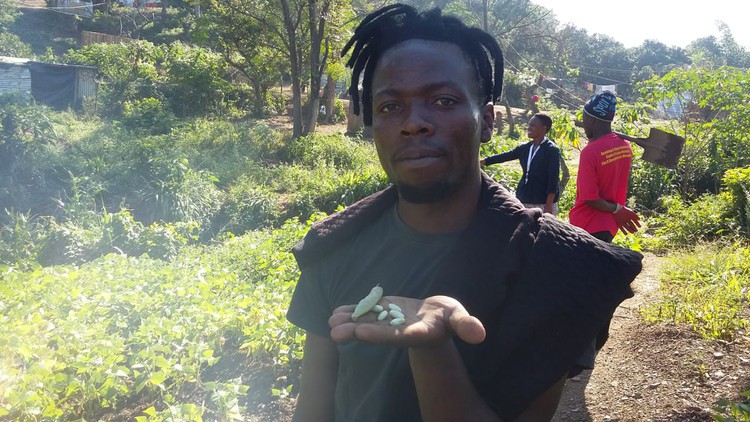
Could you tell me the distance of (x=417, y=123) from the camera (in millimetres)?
1257

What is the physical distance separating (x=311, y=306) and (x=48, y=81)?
19.6 m

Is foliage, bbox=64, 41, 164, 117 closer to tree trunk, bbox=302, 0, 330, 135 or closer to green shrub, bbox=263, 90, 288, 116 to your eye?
green shrub, bbox=263, 90, 288, 116

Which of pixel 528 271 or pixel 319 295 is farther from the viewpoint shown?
pixel 319 295

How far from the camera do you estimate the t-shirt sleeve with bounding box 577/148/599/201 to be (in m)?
3.64

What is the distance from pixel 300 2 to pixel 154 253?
927 cm

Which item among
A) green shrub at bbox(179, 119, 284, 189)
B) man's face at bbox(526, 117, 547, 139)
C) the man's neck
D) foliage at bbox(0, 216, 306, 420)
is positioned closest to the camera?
the man's neck

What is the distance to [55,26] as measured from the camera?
32.9 m

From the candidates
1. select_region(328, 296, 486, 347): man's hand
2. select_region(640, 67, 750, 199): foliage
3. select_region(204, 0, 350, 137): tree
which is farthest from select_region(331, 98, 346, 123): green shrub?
select_region(328, 296, 486, 347): man's hand

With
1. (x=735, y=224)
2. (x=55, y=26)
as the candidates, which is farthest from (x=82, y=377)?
(x=55, y=26)

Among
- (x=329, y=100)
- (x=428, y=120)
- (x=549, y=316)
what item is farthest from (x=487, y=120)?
(x=329, y=100)

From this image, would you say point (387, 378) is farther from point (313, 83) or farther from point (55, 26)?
point (55, 26)

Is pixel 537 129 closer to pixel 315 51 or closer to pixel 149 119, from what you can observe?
pixel 315 51

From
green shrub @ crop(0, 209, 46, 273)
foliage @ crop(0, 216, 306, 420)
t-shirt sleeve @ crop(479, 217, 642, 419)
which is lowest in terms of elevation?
green shrub @ crop(0, 209, 46, 273)

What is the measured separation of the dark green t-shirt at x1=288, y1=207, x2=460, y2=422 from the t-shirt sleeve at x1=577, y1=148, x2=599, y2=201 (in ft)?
8.30
